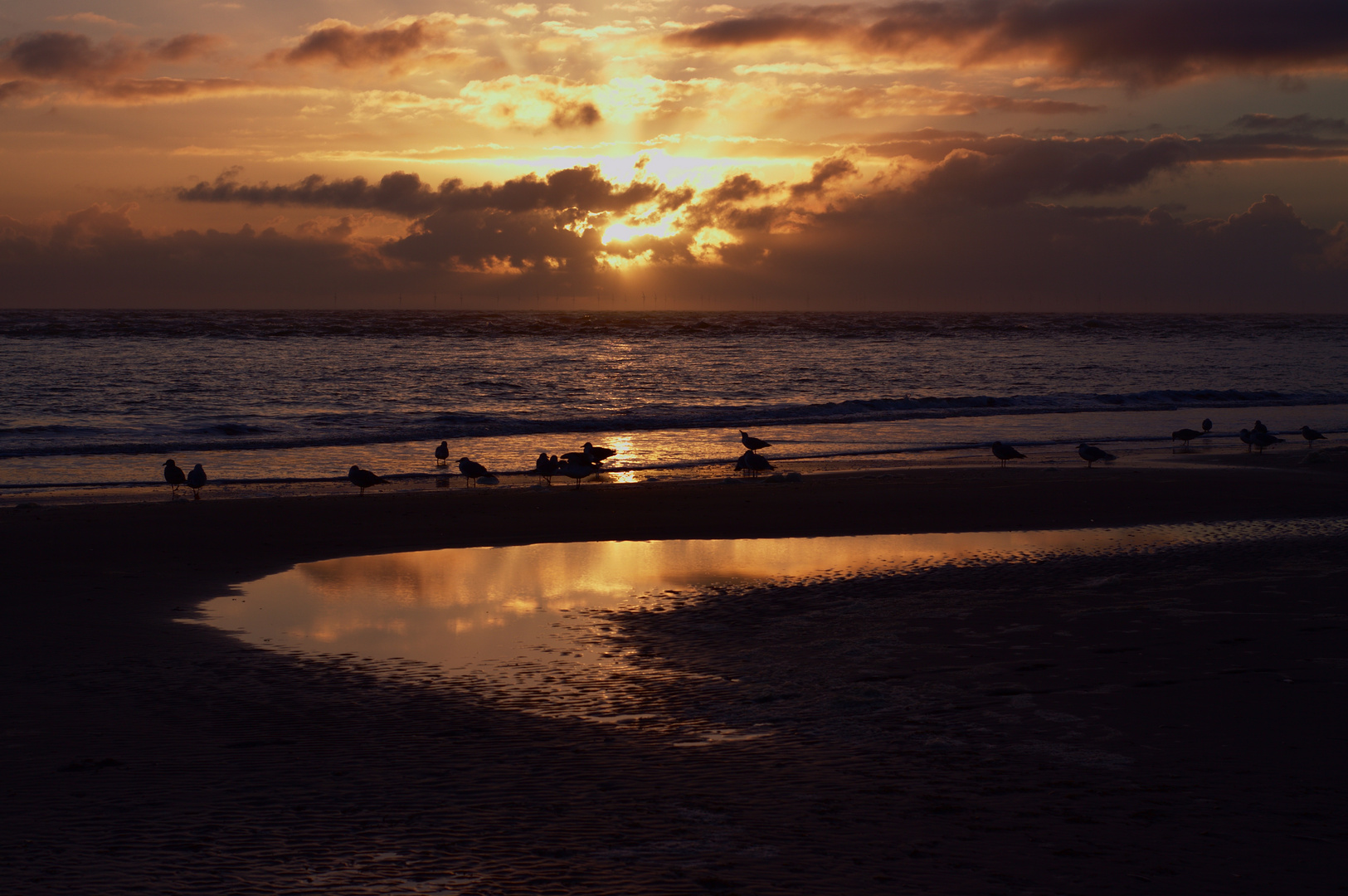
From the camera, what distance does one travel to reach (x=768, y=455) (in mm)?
22656

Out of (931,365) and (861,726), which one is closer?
(861,726)

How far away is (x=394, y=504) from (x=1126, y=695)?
37.3 feet

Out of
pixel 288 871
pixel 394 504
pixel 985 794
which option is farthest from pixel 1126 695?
pixel 394 504

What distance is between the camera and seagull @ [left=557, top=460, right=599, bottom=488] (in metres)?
17.4

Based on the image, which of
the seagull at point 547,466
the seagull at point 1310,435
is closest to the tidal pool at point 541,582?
the seagull at point 547,466

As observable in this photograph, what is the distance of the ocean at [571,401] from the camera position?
74.1 feet

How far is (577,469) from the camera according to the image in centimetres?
1747

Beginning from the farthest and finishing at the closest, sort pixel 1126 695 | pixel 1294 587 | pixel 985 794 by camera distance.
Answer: pixel 1294 587 < pixel 1126 695 < pixel 985 794

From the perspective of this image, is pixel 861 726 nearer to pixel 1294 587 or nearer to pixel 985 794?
pixel 985 794

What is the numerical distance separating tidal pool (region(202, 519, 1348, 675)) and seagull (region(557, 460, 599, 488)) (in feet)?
17.2

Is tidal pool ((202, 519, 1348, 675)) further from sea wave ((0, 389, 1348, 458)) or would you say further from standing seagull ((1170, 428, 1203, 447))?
sea wave ((0, 389, 1348, 458))

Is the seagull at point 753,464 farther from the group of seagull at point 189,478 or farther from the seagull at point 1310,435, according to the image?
the seagull at point 1310,435

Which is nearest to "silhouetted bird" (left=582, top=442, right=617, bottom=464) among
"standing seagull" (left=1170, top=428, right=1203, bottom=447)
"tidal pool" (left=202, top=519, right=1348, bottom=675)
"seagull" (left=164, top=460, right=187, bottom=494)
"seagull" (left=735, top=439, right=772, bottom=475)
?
"seagull" (left=735, top=439, right=772, bottom=475)

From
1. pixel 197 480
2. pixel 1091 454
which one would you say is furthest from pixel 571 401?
pixel 1091 454
